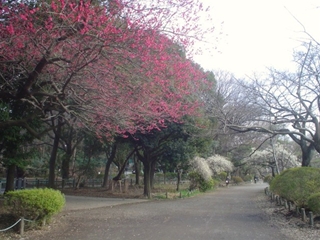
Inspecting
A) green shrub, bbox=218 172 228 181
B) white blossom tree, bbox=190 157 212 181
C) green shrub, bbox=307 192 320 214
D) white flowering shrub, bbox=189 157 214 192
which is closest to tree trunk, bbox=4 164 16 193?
green shrub, bbox=307 192 320 214

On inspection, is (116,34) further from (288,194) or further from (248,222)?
(288,194)

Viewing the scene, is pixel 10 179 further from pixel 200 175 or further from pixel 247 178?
pixel 247 178

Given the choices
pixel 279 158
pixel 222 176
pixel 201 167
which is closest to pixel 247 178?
pixel 222 176

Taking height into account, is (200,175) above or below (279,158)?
below

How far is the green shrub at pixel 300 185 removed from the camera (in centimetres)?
1202

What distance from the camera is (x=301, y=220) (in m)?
11.5

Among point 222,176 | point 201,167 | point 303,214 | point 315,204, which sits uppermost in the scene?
point 201,167

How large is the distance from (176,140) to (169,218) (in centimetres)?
937

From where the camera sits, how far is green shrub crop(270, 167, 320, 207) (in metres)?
12.0

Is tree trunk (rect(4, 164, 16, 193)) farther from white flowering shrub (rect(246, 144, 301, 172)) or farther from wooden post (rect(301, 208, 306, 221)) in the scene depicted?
white flowering shrub (rect(246, 144, 301, 172))

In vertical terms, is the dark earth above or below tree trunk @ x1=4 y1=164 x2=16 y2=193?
below

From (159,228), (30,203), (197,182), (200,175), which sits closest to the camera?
(30,203)

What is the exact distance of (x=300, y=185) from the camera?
12398mm

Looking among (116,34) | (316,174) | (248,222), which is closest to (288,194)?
(316,174)
